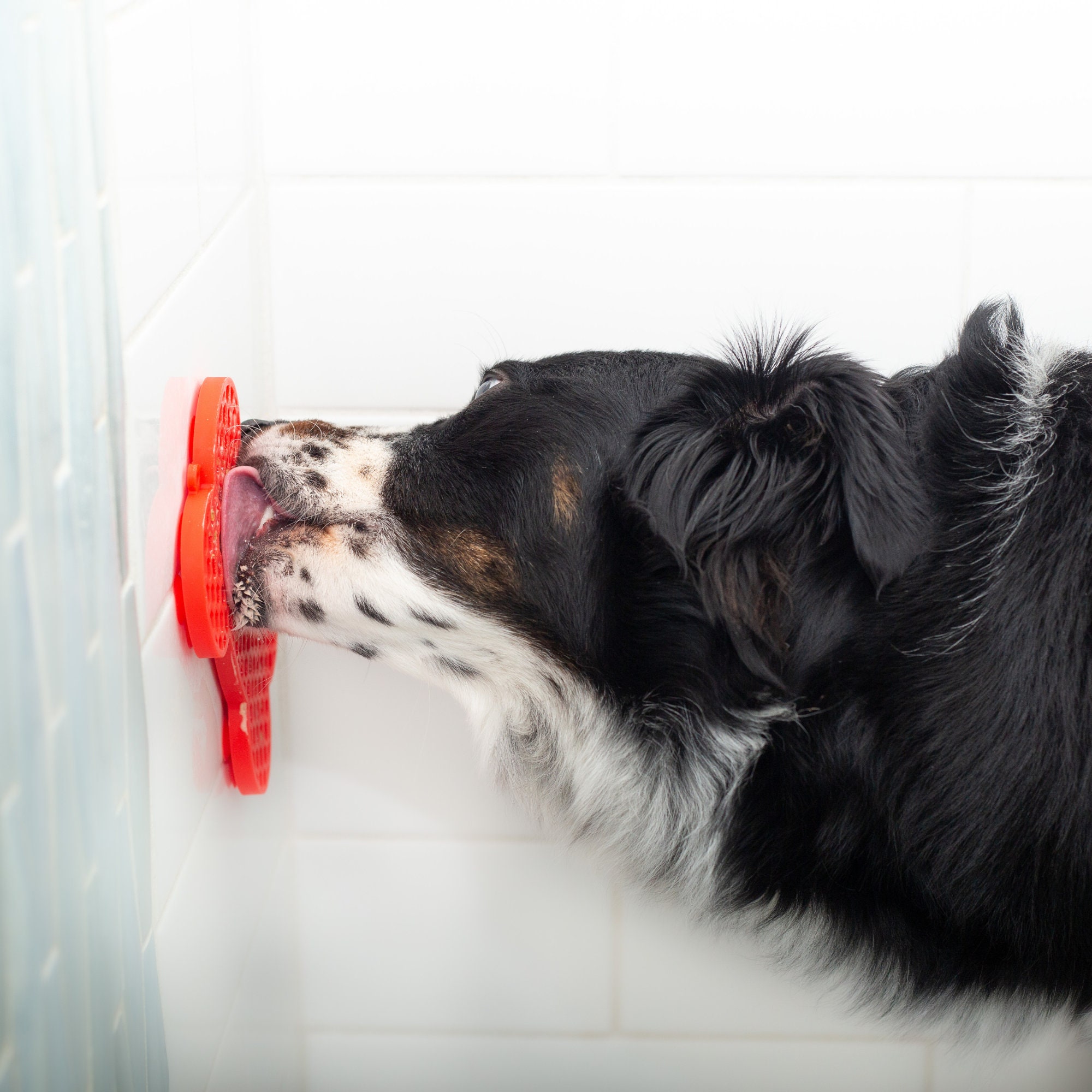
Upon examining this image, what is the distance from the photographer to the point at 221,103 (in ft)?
4.47

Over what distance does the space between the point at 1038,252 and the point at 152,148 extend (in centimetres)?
117

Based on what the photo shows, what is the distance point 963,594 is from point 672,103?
2.62 feet

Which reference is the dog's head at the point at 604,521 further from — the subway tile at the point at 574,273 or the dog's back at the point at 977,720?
the subway tile at the point at 574,273

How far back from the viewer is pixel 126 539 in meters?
0.88

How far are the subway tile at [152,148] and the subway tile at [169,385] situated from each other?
36mm

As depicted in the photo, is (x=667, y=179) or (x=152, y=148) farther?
(x=667, y=179)

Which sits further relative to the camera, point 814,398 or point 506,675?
point 506,675

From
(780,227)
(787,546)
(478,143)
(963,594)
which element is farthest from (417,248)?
(963,594)

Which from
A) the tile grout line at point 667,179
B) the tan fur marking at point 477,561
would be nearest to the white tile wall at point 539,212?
the tile grout line at point 667,179

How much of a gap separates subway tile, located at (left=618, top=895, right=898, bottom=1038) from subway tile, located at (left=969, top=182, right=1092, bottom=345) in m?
1.04

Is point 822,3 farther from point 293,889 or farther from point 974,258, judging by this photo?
point 293,889

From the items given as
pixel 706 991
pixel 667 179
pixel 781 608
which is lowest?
pixel 706 991

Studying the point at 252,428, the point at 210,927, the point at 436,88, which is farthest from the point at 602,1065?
the point at 436,88

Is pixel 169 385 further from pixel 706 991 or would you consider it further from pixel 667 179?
pixel 706 991
